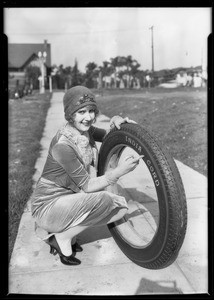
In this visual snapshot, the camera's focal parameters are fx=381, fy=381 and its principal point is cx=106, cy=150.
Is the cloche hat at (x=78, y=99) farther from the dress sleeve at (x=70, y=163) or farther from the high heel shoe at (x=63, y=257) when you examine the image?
the high heel shoe at (x=63, y=257)

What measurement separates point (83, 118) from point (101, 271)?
41.3 inches

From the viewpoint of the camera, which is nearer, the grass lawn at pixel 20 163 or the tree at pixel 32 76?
the grass lawn at pixel 20 163

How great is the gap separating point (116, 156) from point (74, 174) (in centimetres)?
60

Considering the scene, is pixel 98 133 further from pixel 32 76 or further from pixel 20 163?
pixel 32 76

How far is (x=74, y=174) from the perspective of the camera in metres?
2.53

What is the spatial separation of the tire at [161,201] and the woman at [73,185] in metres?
0.13

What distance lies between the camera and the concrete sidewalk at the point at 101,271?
7.90 feet

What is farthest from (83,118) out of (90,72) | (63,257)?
(90,72)

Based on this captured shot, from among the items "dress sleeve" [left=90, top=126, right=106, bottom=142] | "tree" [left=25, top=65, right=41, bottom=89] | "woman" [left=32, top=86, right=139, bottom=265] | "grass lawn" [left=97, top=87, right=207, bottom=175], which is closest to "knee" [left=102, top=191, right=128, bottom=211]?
"woman" [left=32, top=86, right=139, bottom=265]

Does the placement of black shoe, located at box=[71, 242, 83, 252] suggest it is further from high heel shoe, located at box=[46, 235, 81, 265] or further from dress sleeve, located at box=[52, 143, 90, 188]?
dress sleeve, located at box=[52, 143, 90, 188]

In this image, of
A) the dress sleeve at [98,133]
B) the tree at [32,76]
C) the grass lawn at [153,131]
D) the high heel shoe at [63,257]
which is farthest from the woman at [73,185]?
the tree at [32,76]

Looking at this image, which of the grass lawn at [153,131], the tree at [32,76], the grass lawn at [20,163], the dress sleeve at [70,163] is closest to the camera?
the dress sleeve at [70,163]

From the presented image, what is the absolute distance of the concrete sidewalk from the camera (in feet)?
7.90
